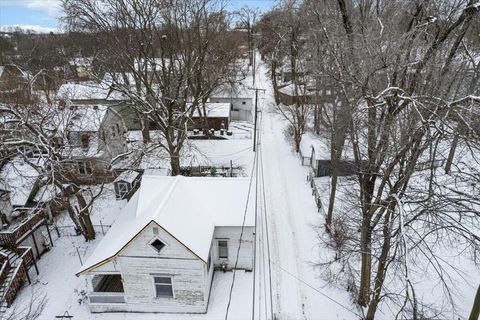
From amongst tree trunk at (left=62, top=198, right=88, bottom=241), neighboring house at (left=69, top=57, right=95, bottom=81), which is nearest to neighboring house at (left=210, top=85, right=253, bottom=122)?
neighboring house at (left=69, top=57, right=95, bottom=81)

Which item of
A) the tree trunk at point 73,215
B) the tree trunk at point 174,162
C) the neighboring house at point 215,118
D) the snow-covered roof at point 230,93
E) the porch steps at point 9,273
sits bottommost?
the porch steps at point 9,273

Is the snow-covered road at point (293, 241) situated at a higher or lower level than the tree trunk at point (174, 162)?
lower

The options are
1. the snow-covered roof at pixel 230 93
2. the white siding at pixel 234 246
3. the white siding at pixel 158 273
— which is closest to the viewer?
the white siding at pixel 158 273

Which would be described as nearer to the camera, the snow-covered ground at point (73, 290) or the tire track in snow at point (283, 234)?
the snow-covered ground at point (73, 290)

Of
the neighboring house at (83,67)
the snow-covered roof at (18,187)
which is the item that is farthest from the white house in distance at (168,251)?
the neighboring house at (83,67)

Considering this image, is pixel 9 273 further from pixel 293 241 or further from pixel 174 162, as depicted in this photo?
pixel 293 241

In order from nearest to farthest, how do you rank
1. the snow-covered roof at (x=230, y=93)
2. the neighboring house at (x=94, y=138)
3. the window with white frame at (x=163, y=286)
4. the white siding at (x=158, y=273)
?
the white siding at (x=158, y=273) < the window with white frame at (x=163, y=286) < the neighboring house at (x=94, y=138) < the snow-covered roof at (x=230, y=93)

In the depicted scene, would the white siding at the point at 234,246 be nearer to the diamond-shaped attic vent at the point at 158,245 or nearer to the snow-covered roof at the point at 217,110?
the diamond-shaped attic vent at the point at 158,245

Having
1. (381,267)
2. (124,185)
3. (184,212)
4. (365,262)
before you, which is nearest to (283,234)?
(365,262)
